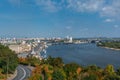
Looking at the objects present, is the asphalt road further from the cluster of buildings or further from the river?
the cluster of buildings

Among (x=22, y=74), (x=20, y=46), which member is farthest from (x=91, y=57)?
(x=22, y=74)

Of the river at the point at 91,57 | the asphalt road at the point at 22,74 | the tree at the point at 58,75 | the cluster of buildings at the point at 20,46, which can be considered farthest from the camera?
the cluster of buildings at the point at 20,46

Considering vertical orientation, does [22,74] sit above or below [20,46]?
below

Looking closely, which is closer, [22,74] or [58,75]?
[58,75]

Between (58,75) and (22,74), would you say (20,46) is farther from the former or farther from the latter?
(58,75)

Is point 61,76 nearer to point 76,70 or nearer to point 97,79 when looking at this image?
point 97,79

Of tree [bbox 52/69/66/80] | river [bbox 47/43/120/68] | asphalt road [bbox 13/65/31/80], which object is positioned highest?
tree [bbox 52/69/66/80]

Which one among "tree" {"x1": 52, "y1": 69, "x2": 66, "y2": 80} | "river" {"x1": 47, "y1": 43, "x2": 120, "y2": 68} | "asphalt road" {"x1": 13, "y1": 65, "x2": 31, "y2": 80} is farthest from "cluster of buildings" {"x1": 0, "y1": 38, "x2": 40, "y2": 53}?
"tree" {"x1": 52, "y1": 69, "x2": 66, "y2": 80}

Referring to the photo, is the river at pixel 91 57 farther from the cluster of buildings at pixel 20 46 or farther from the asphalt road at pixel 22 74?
the asphalt road at pixel 22 74

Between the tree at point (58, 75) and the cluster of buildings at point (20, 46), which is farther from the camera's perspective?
the cluster of buildings at point (20, 46)

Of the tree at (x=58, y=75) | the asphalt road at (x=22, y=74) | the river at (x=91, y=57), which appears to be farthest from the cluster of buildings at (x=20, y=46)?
the tree at (x=58, y=75)

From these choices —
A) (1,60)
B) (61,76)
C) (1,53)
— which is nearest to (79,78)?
(61,76)
